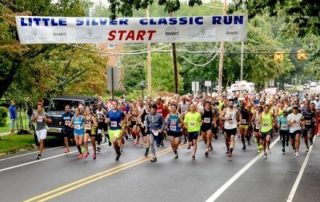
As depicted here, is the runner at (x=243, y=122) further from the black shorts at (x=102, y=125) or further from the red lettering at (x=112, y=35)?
the red lettering at (x=112, y=35)

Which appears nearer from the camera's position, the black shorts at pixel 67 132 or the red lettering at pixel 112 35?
the black shorts at pixel 67 132

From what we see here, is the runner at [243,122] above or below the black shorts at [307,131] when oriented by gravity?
above

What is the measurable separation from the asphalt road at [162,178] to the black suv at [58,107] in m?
3.66

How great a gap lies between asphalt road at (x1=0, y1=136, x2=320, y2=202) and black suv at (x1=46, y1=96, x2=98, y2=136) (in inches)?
144

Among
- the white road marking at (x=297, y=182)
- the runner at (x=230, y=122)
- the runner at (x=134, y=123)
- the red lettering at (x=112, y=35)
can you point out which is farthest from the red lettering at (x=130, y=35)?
the white road marking at (x=297, y=182)

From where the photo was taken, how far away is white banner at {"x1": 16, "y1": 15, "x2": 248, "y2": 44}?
20.8m

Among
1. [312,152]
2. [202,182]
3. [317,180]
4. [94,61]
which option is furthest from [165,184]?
[94,61]

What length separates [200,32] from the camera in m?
21.1

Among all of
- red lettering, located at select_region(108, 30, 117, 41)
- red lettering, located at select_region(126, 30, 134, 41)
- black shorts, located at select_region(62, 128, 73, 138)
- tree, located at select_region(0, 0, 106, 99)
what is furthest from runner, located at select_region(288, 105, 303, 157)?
tree, located at select_region(0, 0, 106, 99)

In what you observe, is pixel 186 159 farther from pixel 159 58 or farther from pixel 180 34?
pixel 159 58

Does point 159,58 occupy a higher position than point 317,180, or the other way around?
point 159,58

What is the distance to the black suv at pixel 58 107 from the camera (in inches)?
897

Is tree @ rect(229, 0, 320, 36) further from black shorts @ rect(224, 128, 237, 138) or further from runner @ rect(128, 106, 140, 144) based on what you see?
runner @ rect(128, 106, 140, 144)

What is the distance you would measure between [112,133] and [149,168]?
222 cm
